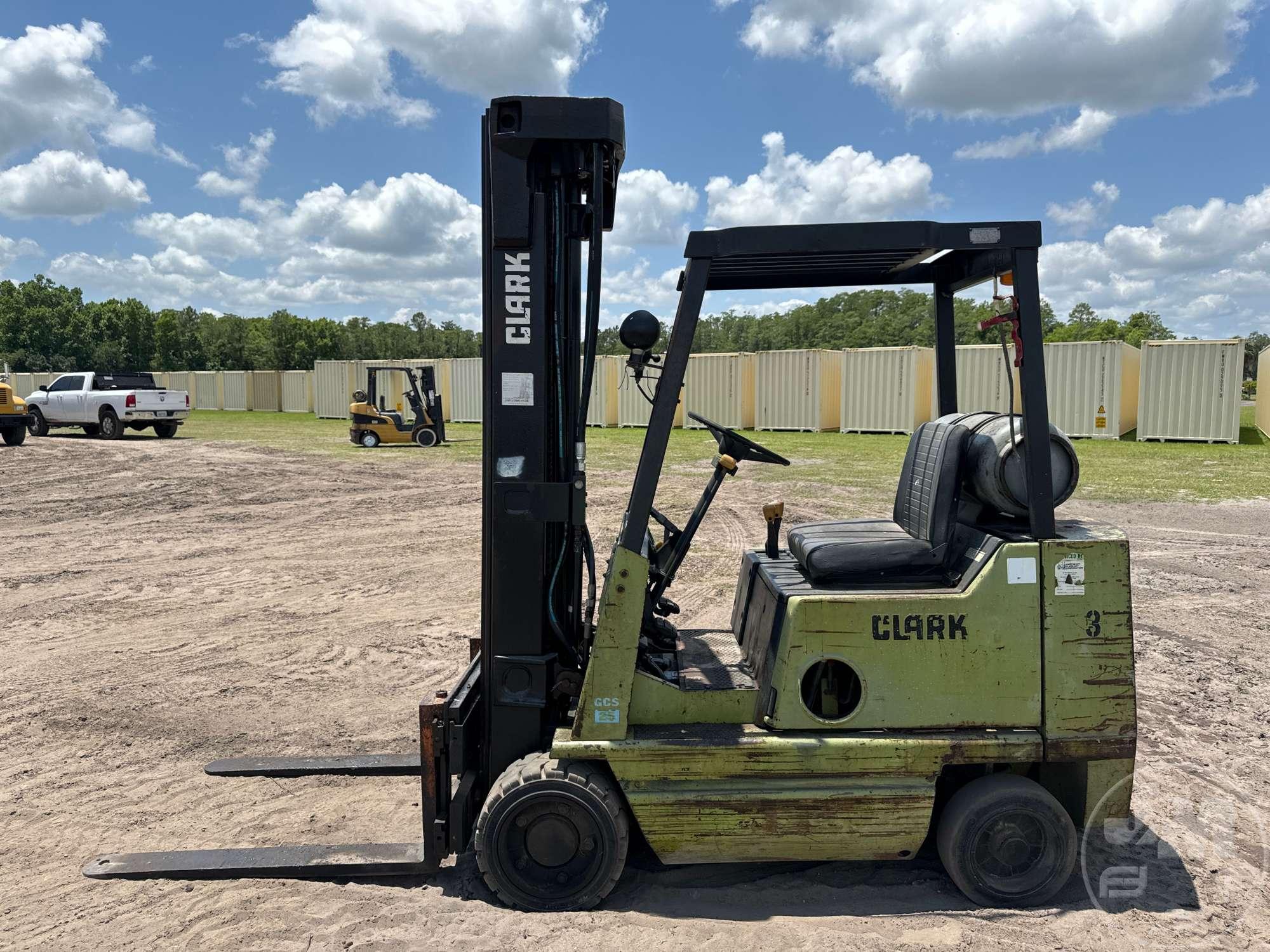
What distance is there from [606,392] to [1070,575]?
30.9m

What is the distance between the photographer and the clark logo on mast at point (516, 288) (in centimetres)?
375

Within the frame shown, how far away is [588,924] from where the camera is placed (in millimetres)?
3469

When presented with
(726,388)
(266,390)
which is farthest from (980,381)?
(266,390)

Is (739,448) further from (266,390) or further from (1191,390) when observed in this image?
(266,390)

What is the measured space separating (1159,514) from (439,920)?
42.6ft

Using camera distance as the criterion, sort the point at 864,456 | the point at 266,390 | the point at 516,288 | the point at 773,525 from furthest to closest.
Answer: the point at 266,390, the point at 864,456, the point at 773,525, the point at 516,288

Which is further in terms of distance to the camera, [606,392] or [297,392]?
[297,392]

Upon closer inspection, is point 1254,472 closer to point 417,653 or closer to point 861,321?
point 417,653

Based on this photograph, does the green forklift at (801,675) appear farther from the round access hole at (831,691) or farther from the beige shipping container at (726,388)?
the beige shipping container at (726,388)

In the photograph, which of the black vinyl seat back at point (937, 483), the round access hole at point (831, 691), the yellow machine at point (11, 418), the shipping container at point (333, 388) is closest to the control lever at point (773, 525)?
the black vinyl seat back at point (937, 483)

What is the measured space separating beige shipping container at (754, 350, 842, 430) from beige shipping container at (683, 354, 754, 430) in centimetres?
41

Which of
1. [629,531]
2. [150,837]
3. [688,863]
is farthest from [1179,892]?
[150,837]

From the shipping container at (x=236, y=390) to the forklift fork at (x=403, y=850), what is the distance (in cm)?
4957

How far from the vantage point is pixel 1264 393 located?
2925cm
